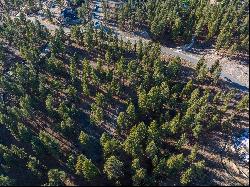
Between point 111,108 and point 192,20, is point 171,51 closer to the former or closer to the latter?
point 192,20

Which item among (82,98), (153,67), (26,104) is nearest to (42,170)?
(26,104)

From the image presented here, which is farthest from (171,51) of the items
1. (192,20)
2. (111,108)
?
(111,108)

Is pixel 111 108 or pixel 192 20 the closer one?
pixel 111 108

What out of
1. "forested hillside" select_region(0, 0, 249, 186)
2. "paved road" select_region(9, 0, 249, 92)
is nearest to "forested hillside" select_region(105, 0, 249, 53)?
"forested hillside" select_region(0, 0, 249, 186)

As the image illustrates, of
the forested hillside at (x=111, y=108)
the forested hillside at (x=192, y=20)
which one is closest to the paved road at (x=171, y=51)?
the forested hillside at (x=111, y=108)

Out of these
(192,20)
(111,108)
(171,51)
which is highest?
(192,20)

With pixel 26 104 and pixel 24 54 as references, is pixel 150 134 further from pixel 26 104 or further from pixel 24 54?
pixel 24 54
